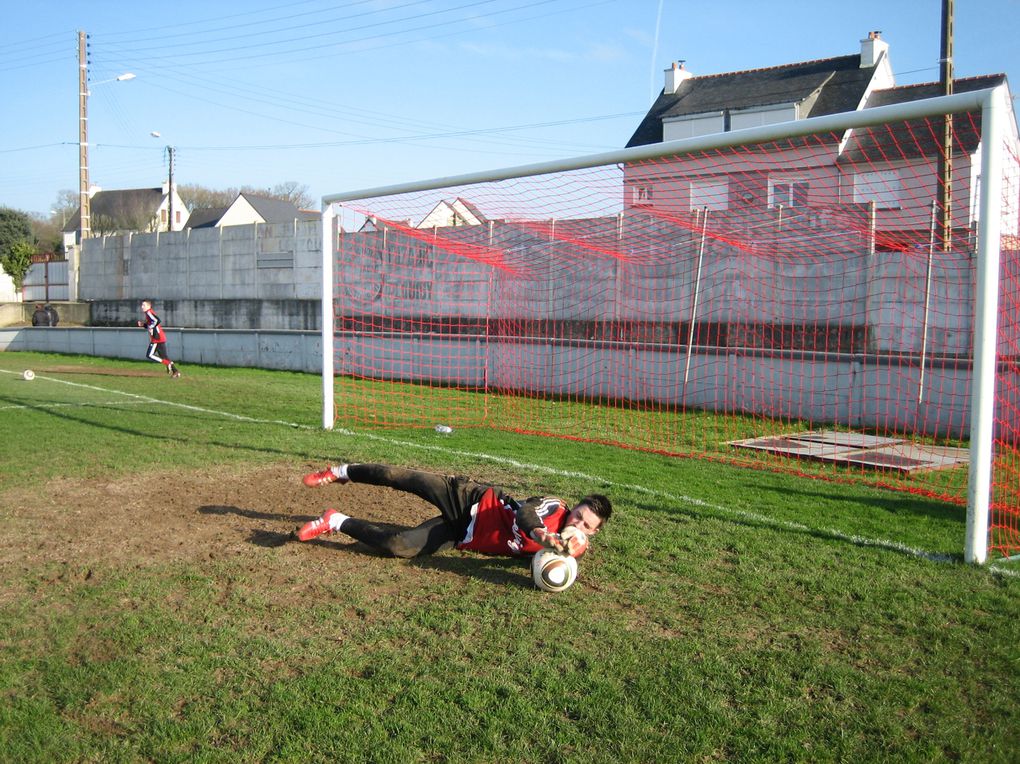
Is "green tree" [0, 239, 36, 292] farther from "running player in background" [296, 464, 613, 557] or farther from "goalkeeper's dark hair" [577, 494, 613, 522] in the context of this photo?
"goalkeeper's dark hair" [577, 494, 613, 522]

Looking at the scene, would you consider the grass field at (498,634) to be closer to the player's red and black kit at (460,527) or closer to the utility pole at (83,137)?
the player's red and black kit at (460,527)

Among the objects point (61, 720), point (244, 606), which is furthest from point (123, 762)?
point (244, 606)

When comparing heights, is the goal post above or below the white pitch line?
above

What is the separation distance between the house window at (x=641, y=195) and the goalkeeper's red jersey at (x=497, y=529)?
5080mm

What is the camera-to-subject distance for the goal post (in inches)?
332

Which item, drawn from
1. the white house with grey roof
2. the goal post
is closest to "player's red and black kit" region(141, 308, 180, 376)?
the goal post

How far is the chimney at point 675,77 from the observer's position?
3409 centimetres

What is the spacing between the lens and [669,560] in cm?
589

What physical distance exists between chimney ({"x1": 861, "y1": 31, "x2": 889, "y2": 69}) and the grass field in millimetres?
26499

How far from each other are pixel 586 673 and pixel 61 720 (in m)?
2.42

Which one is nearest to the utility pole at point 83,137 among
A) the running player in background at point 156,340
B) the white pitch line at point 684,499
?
the running player in background at point 156,340

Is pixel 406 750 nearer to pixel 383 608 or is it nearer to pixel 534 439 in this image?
pixel 383 608

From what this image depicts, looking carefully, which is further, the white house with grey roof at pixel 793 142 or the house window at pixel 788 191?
the house window at pixel 788 191

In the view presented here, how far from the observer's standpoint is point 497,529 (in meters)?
5.62
